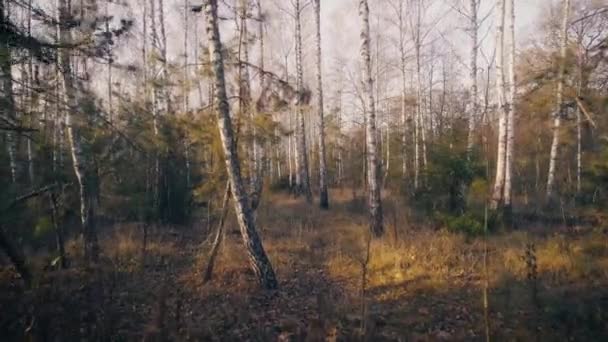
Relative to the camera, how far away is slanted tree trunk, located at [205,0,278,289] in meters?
6.15

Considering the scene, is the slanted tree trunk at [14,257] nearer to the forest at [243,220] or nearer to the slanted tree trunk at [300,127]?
the forest at [243,220]

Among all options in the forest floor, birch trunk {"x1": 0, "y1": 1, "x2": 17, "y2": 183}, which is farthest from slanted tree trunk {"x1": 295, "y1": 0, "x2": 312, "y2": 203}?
birch trunk {"x1": 0, "y1": 1, "x2": 17, "y2": 183}

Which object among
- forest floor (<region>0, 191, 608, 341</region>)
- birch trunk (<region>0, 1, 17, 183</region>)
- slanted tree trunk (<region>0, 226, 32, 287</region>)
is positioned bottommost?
forest floor (<region>0, 191, 608, 341</region>)

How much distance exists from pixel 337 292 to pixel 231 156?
117 inches

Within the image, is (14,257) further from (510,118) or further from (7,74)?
(510,118)

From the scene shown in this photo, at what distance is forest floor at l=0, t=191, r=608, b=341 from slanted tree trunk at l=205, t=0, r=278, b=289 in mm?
419

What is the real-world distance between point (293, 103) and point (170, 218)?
5.57 m

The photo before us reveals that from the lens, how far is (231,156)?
6172 mm

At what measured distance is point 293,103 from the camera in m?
7.68

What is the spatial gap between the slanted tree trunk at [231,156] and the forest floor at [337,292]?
42 cm

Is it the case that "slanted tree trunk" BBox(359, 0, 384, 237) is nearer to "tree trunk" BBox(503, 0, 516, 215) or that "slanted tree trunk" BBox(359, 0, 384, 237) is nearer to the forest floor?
the forest floor

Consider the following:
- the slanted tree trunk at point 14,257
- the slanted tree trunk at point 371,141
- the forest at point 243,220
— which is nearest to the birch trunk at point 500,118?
the forest at point 243,220

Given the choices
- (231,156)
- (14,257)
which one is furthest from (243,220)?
(14,257)

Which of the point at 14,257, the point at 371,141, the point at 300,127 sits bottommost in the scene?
the point at 14,257
